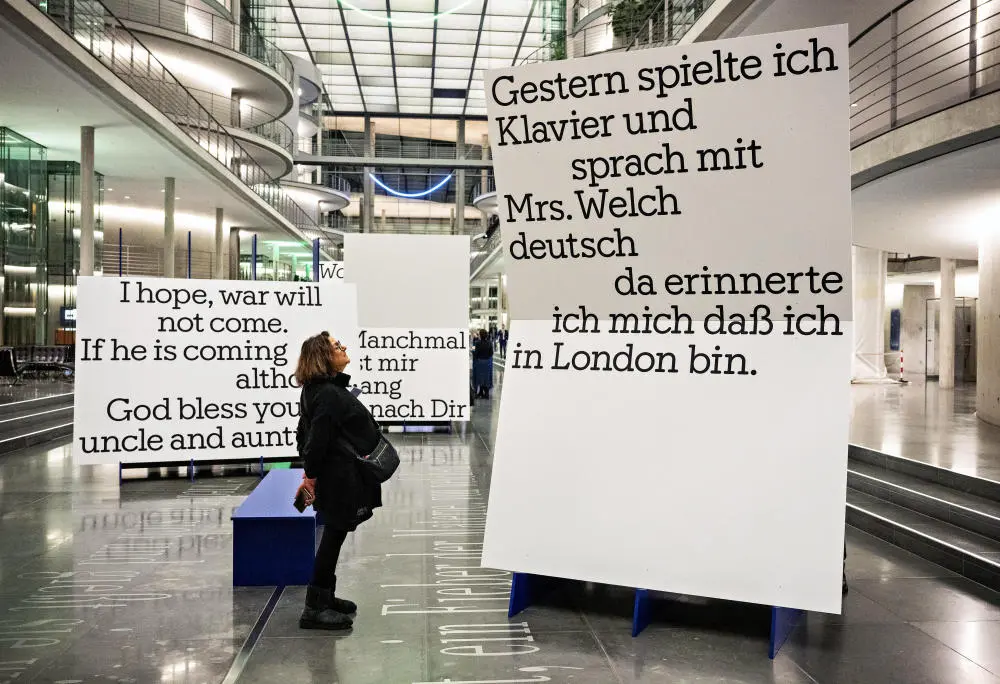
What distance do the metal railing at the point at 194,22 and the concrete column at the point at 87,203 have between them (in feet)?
16.6

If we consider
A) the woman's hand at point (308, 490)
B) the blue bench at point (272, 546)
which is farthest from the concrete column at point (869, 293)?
the woman's hand at point (308, 490)

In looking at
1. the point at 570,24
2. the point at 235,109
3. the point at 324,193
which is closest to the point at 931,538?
the point at 570,24

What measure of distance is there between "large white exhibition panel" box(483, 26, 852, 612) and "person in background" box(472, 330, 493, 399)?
14.7 m

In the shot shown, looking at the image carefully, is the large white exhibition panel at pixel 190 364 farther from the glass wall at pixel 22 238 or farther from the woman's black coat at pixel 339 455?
the glass wall at pixel 22 238

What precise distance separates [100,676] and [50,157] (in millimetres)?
21273

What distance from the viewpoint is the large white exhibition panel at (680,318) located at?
4297 millimetres

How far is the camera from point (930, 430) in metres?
11.2

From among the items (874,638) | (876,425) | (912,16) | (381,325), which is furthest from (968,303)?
(874,638)

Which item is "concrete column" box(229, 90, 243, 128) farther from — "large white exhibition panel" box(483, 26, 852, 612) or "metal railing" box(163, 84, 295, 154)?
"large white exhibition panel" box(483, 26, 852, 612)

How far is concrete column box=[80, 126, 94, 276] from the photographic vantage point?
17.7 metres

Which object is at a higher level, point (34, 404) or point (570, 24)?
point (570, 24)

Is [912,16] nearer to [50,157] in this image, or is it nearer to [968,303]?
[968,303]

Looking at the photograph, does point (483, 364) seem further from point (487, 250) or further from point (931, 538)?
point (487, 250)

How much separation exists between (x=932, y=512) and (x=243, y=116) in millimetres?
28479
